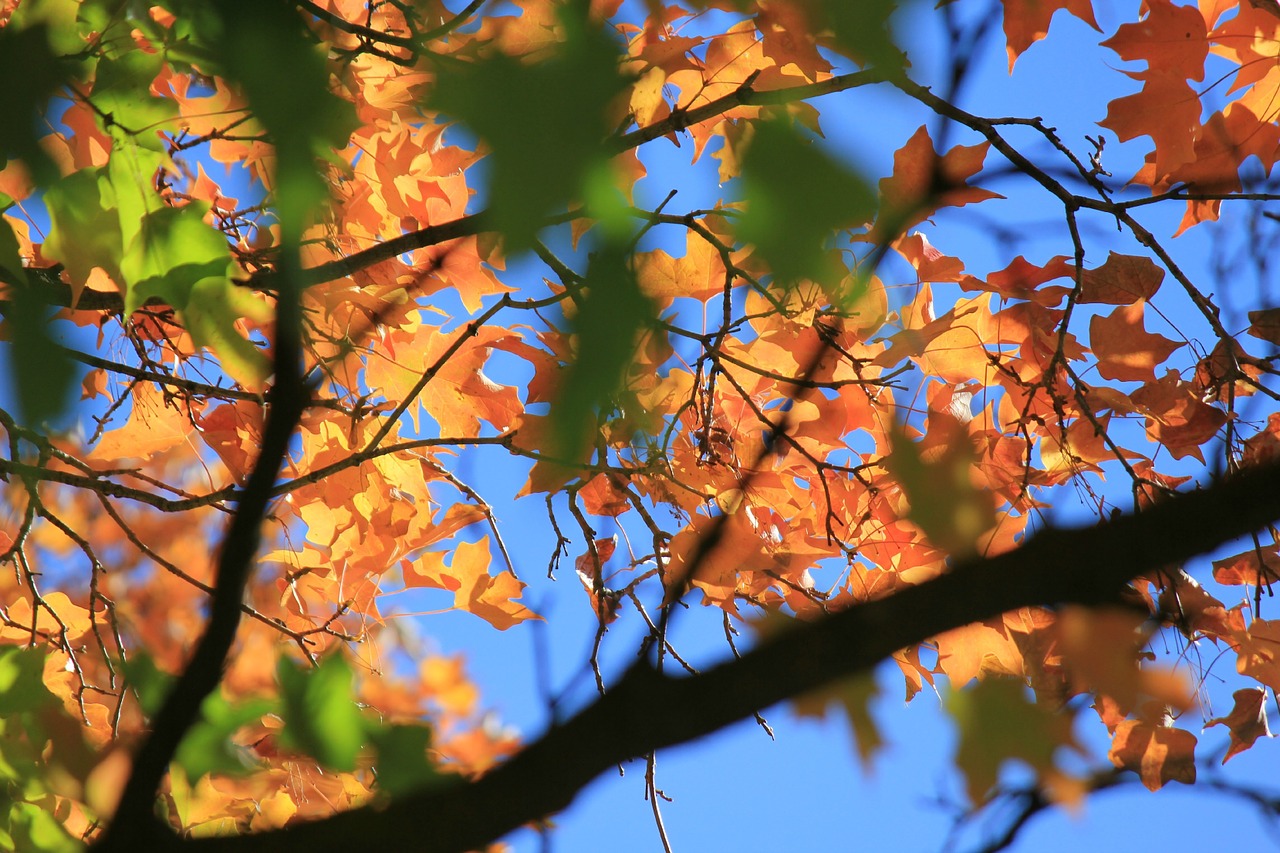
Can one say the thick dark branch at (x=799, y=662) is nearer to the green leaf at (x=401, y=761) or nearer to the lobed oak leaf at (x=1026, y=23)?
the green leaf at (x=401, y=761)

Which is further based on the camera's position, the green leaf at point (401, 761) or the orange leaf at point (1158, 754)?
the orange leaf at point (1158, 754)

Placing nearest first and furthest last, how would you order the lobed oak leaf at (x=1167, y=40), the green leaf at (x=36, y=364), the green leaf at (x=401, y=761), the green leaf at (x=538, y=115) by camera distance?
the green leaf at (x=538, y=115) < the green leaf at (x=36, y=364) < the green leaf at (x=401, y=761) < the lobed oak leaf at (x=1167, y=40)

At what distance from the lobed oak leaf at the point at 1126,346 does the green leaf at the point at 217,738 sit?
1.57m

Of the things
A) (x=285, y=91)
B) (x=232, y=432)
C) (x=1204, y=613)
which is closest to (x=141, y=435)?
(x=232, y=432)

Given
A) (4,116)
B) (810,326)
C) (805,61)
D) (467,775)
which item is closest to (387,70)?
(805,61)

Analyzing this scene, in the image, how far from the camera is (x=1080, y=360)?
1789mm

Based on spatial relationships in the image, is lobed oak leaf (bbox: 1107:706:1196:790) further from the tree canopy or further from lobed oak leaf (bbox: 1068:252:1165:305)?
lobed oak leaf (bbox: 1068:252:1165:305)

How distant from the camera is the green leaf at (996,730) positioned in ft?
1.66

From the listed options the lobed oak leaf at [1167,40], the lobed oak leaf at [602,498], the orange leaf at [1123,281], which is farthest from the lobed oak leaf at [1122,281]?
the lobed oak leaf at [602,498]

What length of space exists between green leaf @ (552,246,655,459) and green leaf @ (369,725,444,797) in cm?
31

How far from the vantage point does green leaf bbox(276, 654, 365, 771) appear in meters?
0.56

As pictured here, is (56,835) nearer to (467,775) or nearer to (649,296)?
(467,775)

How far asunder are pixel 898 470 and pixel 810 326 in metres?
1.32

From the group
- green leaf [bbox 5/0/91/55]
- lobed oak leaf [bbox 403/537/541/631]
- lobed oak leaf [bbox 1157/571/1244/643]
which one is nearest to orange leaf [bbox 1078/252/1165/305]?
lobed oak leaf [bbox 1157/571/1244/643]
